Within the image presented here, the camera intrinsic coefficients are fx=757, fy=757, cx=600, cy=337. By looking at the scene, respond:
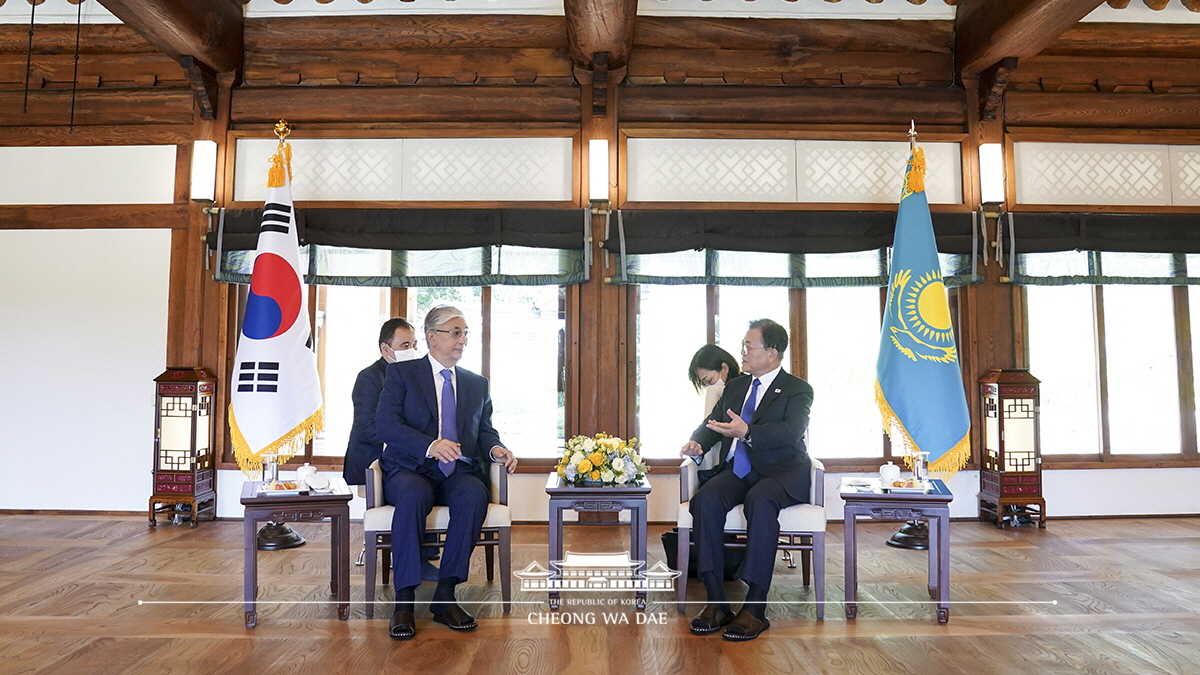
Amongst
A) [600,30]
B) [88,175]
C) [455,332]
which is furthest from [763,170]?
[88,175]

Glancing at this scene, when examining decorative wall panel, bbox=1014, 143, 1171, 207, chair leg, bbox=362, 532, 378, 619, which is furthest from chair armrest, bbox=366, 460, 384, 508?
decorative wall panel, bbox=1014, 143, 1171, 207

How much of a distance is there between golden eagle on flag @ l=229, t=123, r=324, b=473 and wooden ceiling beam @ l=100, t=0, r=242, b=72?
1.50m

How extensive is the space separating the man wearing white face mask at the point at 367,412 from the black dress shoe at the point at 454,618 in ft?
3.31

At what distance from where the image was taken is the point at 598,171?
18.2ft

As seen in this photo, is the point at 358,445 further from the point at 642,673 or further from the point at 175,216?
the point at 175,216

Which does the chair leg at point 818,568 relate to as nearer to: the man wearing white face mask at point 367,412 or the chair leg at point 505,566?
the chair leg at point 505,566

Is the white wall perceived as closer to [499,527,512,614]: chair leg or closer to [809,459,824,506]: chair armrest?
[499,527,512,614]: chair leg

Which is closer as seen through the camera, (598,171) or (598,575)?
(598,575)

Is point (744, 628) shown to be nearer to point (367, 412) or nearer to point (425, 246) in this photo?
point (367, 412)

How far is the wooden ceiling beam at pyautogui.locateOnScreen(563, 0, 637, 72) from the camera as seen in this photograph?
15.7 ft

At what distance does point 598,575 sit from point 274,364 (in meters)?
2.16

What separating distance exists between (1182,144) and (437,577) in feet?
20.7

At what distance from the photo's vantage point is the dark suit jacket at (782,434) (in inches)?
138

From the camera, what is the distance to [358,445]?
4.03m
